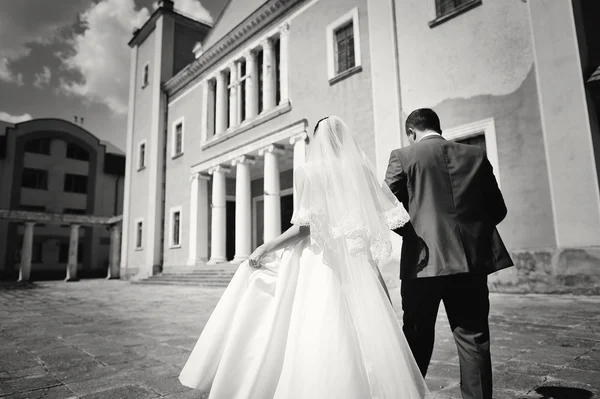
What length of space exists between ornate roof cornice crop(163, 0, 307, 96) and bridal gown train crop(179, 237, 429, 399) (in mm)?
13853

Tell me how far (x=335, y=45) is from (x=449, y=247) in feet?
40.1

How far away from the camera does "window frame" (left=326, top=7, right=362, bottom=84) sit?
12023 millimetres

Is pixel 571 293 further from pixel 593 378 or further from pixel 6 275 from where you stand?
pixel 6 275

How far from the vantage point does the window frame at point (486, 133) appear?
891 centimetres

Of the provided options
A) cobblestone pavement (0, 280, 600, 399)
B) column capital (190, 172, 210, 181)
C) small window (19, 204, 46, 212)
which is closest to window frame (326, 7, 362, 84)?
cobblestone pavement (0, 280, 600, 399)

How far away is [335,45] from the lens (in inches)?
515

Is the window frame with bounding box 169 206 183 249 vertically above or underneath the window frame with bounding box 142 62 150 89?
underneath

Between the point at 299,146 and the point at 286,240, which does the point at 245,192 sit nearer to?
the point at 299,146

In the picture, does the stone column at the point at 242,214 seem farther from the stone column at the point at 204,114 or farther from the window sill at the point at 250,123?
the stone column at the point at 204,114

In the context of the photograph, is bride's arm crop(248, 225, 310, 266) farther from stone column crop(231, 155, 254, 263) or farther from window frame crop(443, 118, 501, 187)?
stone column crop(231, 155, 254, 263)

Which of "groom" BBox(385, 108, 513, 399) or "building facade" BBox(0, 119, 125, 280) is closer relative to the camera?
"groom" BBox(385, 108, 513, 399)

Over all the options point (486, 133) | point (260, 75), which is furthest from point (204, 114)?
point (486, 133)

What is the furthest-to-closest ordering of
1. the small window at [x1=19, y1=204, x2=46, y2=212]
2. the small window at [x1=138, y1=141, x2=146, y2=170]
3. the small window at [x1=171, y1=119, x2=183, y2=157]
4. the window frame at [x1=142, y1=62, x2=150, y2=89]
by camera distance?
1. the small window at [x1=19, y1=204, x2=46, y2=212]
2. the window frame at [x1=142, y1=62, x2=150, y2=89]
3. the small window at [x1=138, y1=141, x2=146, y2=170]
4. the small window at [x1=171, y1=119, x2=183, y2=157]

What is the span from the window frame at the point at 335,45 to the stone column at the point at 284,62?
6.48 ft
